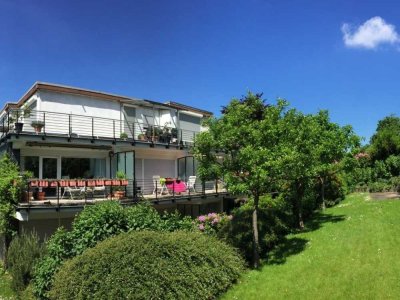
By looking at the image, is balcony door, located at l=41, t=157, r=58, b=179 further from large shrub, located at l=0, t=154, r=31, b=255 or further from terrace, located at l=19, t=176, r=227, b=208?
large shrub, located at l=0, t=154, r=31, b=255

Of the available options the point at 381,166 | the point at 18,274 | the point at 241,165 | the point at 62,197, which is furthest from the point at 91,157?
the point at 381,166

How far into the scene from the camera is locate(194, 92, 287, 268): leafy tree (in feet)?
39.5

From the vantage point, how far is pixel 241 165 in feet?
41.2

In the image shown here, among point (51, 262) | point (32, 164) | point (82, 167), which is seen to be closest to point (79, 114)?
point (82, 167)

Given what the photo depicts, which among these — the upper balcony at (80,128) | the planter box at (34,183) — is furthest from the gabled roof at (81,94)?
the planter box at (34,183)

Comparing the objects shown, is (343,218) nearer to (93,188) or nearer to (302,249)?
(302,249)

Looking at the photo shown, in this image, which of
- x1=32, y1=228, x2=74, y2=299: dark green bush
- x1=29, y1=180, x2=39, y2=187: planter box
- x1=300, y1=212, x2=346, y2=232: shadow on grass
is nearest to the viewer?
x1=32, y1=228, x2=74, y2=299: dark green bush

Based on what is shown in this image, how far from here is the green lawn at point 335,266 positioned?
10117mm

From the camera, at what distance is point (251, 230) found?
14.9 m

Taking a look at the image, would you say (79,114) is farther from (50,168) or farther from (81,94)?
(50,168)

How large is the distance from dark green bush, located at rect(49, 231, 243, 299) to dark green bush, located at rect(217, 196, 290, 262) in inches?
116

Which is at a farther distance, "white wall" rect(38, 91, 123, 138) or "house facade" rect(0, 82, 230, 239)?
"white wall" rect(38, 91, 123, 138)

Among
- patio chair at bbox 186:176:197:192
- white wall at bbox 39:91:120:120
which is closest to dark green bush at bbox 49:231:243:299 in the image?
white wall at bbox 39:91:120:120

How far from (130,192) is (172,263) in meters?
13.4
